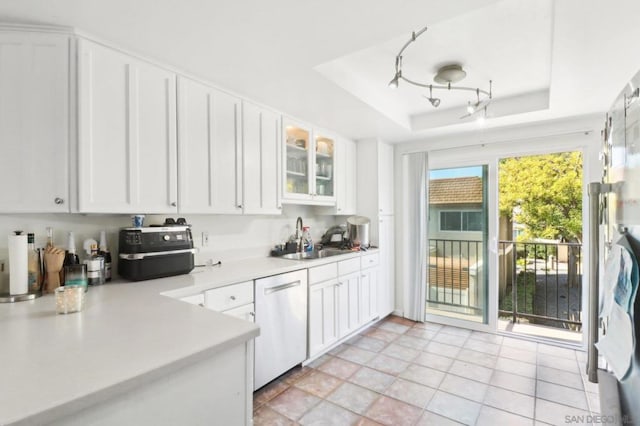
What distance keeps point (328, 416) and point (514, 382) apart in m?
1.48

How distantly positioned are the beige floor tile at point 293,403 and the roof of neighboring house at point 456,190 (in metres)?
2.61

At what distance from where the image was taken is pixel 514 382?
2.39m

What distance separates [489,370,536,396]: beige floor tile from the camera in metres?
2.29

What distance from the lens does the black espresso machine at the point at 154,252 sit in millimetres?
1825

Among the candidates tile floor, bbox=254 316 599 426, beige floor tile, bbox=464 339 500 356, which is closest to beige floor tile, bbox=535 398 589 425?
tile floor, bbox=254 316 599 426

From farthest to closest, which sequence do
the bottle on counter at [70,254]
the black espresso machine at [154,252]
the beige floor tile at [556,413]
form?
the beige floor tile at [556,413]
the black espresso machine at [154,252]
the bottle on counter at [70,254]

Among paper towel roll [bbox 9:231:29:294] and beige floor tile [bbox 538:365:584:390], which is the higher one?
paper towel roll [bbox 9:231:29:294]

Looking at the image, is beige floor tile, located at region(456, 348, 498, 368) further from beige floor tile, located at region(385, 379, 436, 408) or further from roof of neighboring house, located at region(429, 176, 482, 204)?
roof of neighboring house, located at region(429, 176, 482, 204)

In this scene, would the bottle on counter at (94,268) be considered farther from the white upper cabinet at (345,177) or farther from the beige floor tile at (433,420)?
the white upper cabinet at (345,177)

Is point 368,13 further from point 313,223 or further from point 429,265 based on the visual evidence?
point 429,265

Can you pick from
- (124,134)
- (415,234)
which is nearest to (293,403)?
(124,134)

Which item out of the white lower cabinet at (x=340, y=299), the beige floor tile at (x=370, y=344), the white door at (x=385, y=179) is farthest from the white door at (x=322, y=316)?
the white door at (x=385, y=179)

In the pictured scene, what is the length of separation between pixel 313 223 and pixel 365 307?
1.07m

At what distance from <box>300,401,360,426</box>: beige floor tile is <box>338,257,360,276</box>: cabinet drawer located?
1.15 m
